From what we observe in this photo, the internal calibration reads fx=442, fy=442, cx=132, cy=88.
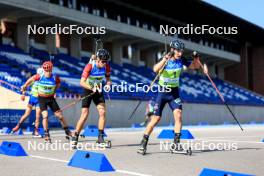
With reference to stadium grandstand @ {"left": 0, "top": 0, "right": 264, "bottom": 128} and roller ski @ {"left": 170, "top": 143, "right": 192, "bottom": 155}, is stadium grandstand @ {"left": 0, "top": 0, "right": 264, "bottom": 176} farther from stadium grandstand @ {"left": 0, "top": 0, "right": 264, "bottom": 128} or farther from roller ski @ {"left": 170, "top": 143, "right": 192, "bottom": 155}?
roller ski @ {"left": 170, "top": 143, "right": 192, "bottom": 155}

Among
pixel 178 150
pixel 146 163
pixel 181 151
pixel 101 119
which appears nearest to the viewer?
pixel 146 163

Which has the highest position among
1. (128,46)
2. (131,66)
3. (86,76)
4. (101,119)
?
(128,46)

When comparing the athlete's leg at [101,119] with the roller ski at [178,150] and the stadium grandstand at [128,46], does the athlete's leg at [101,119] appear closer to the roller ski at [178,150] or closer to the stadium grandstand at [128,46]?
the roller ski at [178,150]

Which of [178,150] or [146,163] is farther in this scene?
[178,150]

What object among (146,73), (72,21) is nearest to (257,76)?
(146,73)

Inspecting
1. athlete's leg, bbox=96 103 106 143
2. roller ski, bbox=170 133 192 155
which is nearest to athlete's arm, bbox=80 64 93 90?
athlete's leg, bbox=96 103 106 143

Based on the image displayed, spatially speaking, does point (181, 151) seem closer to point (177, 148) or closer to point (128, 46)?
point (177, 148)

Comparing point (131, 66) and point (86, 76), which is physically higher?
point (131, 66)

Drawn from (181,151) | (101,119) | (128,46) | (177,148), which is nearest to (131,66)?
(128,46)

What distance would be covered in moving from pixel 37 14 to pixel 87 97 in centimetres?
1966

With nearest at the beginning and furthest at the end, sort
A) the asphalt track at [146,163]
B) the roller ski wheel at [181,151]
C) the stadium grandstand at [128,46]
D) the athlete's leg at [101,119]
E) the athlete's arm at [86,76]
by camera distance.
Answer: the asphalt track at [146,163] → the roller ski wheel at [181,151] → the athlete's arm at [86,76] → the athlete's leg at [101,119] → the stadium grandstand at [128,46]

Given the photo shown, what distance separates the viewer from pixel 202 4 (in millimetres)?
42594

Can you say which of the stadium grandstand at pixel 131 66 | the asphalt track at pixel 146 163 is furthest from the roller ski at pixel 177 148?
the stadium grandstand at pixel 131 66

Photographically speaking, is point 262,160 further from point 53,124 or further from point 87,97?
point 53,124
